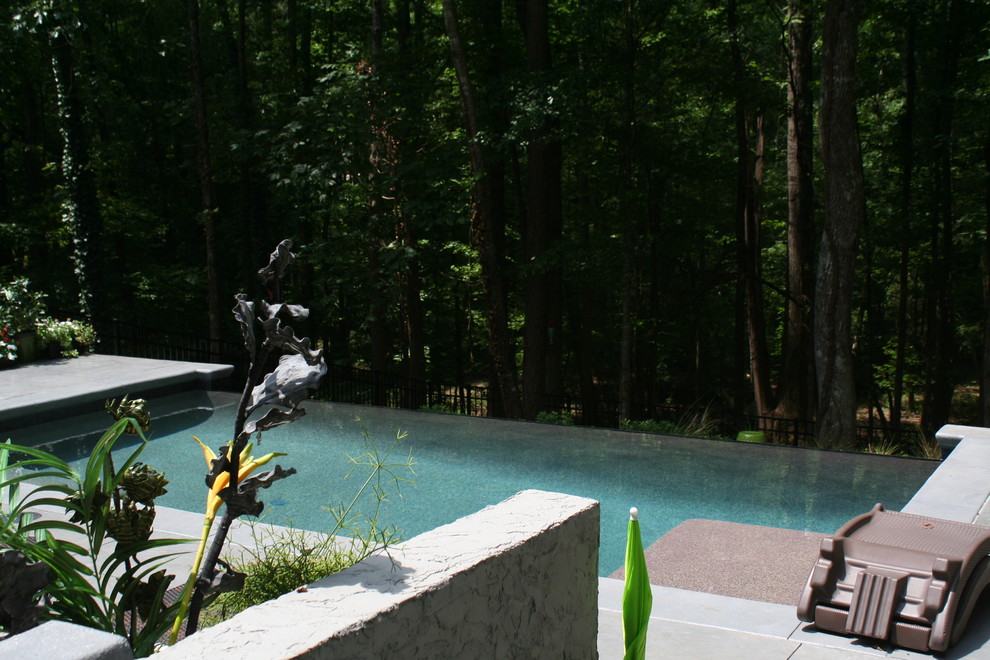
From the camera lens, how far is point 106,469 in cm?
289

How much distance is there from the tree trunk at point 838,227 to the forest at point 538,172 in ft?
0.10

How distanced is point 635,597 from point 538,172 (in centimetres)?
1156

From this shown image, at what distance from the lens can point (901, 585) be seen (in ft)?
12.1

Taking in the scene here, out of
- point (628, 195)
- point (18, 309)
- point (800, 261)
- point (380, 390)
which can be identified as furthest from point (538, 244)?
point (18, 309)

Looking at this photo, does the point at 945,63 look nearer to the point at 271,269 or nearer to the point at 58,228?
the point at 271,269

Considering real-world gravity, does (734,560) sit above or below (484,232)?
below

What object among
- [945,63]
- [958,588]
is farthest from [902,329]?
[958,588]

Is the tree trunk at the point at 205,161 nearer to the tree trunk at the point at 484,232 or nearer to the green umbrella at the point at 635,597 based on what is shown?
the tree trunk at the point at 484,232

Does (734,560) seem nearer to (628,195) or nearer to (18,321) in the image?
(628,195)

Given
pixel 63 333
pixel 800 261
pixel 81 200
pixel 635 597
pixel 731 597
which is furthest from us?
pixel 81 200

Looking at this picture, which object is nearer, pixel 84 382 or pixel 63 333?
pixel 84 382

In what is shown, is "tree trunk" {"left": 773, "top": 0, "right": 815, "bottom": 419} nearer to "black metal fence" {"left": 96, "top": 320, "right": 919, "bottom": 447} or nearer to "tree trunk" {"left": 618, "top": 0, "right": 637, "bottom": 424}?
"black metal fence" {"left": 96, "top": 320, "right": 919, "bottom": 447}

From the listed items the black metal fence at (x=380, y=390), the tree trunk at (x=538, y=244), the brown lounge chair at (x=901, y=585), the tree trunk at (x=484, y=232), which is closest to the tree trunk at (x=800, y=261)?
the black metal fence at (x=380, y=390)

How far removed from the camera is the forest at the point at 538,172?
12812 millimetres
